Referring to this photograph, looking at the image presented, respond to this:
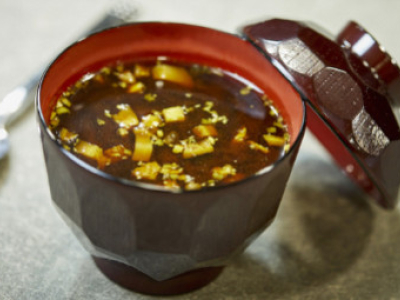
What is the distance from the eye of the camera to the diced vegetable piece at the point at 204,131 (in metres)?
1.19

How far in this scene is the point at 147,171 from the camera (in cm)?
108

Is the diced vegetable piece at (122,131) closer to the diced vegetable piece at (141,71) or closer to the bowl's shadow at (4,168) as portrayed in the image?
the diced vegetable piece at (141,71)

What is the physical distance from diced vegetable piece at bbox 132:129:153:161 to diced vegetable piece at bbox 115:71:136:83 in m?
0.18

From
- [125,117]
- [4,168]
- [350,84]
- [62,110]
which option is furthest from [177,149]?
[4,168]

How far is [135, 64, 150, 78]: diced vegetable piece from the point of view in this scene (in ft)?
4.42

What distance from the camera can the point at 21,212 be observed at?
1.33 meters

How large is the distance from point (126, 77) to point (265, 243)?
478 millimetres

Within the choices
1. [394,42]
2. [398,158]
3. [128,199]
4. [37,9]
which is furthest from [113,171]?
[394,42]

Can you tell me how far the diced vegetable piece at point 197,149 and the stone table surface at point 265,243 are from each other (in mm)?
279

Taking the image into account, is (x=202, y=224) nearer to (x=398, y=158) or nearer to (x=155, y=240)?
(x=155, y=240)

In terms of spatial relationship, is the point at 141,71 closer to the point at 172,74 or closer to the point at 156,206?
the point at 172,74

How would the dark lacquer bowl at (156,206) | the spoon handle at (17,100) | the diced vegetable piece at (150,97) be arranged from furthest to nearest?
1. the spoon handle at (17,100)
2. the diced vegetable piece at (150,97)
3. the dark lacquer bowl at (156,206)

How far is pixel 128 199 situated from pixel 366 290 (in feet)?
2.00

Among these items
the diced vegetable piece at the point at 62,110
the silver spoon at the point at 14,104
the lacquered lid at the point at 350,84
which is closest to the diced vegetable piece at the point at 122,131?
the diced vegetable piece at the point at 62,110
